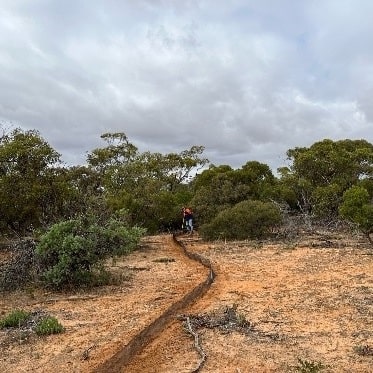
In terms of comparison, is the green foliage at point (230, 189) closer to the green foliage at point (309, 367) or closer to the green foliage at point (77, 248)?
the green foliage at point (77, 248)

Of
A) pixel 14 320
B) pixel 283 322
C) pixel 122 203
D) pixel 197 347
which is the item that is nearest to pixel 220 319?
pixel 283 322

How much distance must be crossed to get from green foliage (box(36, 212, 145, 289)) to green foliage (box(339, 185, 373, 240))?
8.03 m

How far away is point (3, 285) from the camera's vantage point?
420 inches

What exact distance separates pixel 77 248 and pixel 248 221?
11.2 meters

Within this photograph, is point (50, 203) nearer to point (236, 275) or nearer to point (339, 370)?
point (236, 275)

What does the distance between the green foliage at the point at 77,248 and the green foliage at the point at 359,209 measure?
8.03m

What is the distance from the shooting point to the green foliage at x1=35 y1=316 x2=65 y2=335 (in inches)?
288

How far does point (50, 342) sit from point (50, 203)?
32.7ft

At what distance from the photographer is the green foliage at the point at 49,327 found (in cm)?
731

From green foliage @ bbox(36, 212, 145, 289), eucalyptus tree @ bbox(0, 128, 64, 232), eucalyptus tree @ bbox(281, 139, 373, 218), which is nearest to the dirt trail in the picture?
green foliage @ bbox(36, 212, 145, 289)

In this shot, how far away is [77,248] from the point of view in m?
10.5

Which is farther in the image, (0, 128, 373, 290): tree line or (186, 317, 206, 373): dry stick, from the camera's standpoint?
(0, 128, 373, 290): tree line

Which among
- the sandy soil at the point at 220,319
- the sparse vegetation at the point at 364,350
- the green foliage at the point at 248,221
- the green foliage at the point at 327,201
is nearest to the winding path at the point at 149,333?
the sandy soil at the point at 220,319

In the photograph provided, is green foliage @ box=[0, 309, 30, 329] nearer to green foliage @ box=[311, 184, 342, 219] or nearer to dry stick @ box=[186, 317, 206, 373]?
dry stick @ box=[186, 317, 206, 373]
